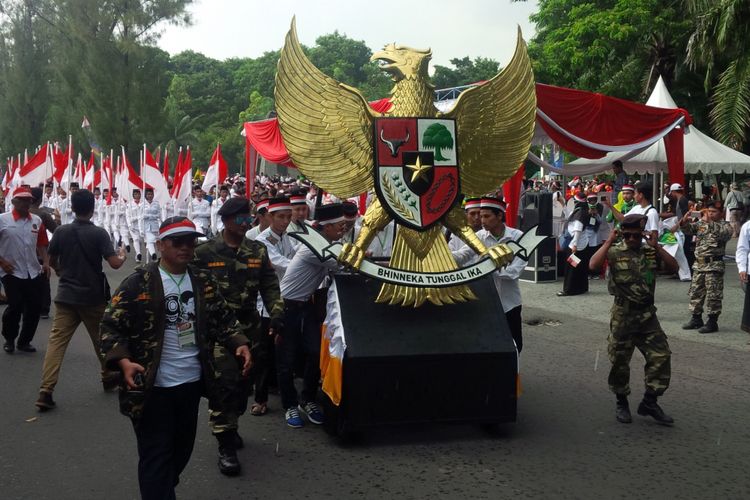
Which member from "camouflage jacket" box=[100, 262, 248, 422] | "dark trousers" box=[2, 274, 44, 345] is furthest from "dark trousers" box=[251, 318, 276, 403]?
"dark trousers" box=[2, 274, 44, 345]

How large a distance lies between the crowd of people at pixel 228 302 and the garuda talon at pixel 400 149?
13.9 inches

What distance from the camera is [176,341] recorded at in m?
4.03

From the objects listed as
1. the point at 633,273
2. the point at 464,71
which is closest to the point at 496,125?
the point at 633,273

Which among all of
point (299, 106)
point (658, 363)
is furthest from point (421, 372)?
point (299, 106)

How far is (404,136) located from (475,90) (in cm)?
78

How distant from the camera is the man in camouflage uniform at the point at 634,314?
6000mm

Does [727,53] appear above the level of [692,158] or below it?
above

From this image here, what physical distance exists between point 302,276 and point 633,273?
258cm

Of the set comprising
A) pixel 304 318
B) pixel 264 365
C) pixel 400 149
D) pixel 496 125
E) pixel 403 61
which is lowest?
pixel 264 365

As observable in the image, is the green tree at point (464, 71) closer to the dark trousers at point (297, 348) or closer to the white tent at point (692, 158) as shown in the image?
the white tent at point (692, 158)

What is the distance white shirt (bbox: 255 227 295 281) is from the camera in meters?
6.77

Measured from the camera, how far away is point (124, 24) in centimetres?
4038

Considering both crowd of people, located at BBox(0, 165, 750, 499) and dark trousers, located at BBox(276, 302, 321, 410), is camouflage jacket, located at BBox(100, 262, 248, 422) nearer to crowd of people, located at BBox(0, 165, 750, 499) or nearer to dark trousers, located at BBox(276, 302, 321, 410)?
crowd of people, located at BBox(0, 165, 750, 499)

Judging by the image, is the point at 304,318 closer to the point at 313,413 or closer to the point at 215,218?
the point at 313,413
